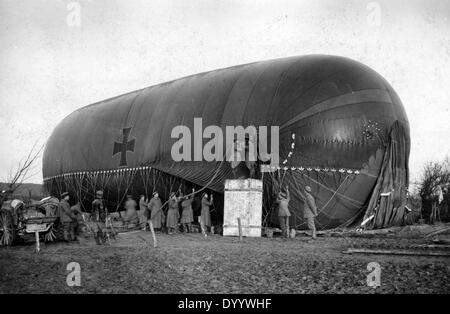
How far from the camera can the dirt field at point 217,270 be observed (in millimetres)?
8047

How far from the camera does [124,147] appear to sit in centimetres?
2347

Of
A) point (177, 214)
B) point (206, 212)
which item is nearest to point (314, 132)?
point (206, 212)

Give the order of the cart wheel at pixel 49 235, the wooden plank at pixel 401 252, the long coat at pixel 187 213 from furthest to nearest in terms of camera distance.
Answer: the long coat at pixel 187 213 → the cart wheel at pixel 49 235 → the wooden plank at pixel 401 252

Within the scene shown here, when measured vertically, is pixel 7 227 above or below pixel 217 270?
above

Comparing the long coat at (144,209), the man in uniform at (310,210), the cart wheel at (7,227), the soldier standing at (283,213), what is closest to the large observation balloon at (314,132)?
the soldier standing at (283,213)

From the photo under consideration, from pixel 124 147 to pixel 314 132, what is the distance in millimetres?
10713

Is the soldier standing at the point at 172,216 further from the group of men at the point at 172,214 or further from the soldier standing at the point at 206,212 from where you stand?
the soldier standing at the point at 206,212

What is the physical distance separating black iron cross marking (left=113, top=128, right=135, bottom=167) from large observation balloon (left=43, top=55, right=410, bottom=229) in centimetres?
147

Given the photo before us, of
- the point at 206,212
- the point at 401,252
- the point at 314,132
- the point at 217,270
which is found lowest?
the point at 217,270

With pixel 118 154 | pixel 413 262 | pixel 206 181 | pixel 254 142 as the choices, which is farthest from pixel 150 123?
pixel 413 262

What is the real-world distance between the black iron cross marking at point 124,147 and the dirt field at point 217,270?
11.0m

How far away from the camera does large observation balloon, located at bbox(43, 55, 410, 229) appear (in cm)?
1605

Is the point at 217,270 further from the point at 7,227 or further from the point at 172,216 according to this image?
the point at 172,216
